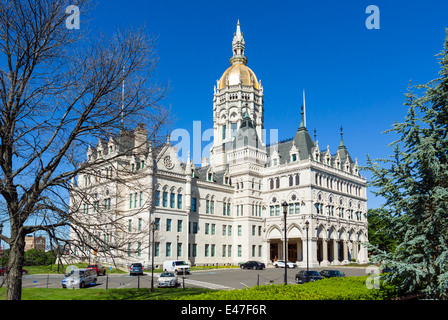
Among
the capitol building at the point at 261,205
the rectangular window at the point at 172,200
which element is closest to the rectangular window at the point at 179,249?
the capitol building at the point at 261,205

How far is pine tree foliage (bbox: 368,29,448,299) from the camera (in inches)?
591

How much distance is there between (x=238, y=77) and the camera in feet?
293

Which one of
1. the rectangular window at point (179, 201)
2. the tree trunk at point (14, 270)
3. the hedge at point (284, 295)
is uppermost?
the rectangular window at point (179, 201)

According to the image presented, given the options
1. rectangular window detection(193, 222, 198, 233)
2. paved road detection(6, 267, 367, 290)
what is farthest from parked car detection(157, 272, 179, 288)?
rectangular window detection(193, 222, 198, 233)

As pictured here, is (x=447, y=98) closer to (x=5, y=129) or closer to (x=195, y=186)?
(x=5, y=129)

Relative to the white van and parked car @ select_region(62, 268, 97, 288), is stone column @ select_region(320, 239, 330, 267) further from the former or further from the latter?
parked car @ select_region(62, 268, 97, 288)

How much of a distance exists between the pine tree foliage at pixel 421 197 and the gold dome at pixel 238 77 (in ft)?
241

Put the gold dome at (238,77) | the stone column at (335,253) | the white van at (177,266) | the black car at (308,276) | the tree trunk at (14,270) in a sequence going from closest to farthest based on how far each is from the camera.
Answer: the tree trunk at (14,270) → the black car at (308,276) → the white van at (177,266) → the stone column at (335,253) → the gold dome at (238,77)

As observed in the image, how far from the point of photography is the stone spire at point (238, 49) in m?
95.9

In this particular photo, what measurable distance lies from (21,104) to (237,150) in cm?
5370

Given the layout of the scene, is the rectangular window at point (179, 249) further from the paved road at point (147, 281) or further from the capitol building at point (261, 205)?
the paved road at point (147, 281)

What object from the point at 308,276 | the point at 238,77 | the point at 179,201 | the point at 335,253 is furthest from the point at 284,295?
the point at 238,77

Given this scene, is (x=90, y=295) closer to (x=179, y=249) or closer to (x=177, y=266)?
(x=177, y=266)
